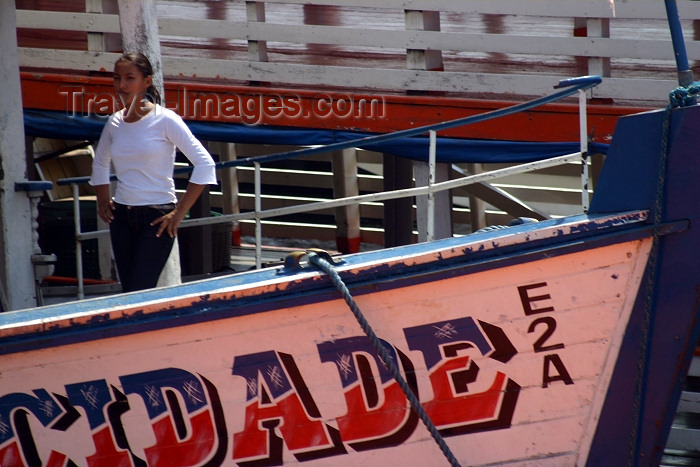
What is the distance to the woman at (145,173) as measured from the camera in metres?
3.94

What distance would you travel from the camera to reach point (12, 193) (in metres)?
5.26

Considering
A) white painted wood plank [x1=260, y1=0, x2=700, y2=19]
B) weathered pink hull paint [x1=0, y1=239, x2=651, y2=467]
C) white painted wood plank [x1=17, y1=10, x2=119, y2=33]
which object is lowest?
weathered pink hull paint [x1=0, y1=239, x2=651, y2=467]

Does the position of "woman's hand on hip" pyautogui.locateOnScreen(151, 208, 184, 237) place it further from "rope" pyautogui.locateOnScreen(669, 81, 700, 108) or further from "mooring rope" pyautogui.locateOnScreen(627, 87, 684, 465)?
"rope" pyautogui.locateOnScreen(669, 81, 700, 108)

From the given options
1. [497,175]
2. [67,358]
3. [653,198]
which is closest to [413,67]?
[497,175]

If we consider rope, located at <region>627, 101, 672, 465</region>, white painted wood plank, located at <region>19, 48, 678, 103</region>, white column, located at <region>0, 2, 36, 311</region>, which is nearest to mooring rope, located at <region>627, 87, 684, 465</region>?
rope, located at <region>627, 101, 672, 465</region>

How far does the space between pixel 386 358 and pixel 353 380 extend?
8.6 inches

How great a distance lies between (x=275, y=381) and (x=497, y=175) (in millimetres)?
1944

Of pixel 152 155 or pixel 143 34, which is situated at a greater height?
pixel 143 34

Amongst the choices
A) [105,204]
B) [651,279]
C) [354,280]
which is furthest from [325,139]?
[651,279]

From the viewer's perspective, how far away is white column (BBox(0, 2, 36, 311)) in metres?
5.23

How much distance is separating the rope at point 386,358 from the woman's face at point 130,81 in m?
1.36

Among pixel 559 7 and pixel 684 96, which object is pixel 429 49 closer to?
pixel 559 7

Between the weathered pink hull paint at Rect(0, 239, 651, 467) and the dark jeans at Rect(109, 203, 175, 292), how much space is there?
79 cm

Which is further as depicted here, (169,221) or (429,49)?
(429,49)
